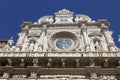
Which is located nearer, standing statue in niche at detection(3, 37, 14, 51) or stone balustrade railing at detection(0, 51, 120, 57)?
stone balustrade railing at detection(0, 51, 120, 57)

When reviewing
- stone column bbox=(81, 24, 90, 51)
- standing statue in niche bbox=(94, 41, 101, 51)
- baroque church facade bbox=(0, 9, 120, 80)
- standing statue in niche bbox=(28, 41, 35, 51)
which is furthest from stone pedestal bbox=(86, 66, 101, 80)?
standing statue in niche bbox=(28, 41, 35, 51)

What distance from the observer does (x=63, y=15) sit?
1938cm

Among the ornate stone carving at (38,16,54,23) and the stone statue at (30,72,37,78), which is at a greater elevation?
A: the ornate stone carving at (38,16,54,23)

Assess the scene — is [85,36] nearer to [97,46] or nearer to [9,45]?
[97,46]

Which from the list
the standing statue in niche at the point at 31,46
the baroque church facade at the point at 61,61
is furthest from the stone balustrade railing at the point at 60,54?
the standing statue in niche at the point at 31,46

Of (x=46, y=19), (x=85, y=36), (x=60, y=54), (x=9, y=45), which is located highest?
(x=46, y=19)

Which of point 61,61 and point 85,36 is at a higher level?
point 85,36

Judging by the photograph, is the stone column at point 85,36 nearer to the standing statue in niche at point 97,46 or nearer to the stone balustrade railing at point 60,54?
the standing statue in niche at point 97,46

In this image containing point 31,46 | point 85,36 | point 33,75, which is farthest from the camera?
point 85,36

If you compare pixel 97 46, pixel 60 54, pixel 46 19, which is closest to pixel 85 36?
pixel 97 46

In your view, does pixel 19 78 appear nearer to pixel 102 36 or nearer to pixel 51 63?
pixel 51 63

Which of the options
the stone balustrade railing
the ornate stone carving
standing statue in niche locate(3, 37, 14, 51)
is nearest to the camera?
the stone balustrade railing

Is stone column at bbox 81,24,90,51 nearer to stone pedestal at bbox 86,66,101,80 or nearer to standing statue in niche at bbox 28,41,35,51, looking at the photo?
stone pedestal at bbox 86,66,101,80

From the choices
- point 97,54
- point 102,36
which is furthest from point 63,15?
point 97,54
